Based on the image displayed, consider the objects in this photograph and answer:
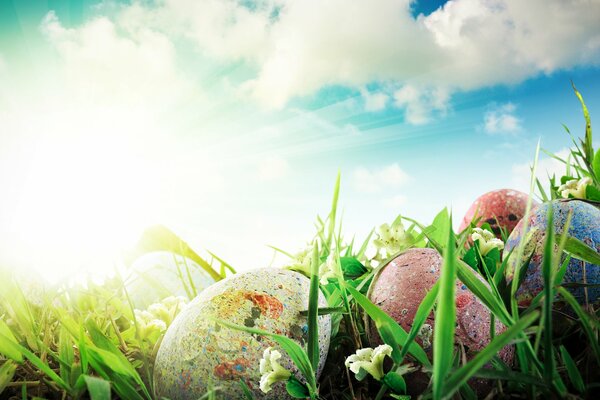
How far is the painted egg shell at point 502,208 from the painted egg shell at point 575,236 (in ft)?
2.59

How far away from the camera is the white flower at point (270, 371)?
0.94 metres

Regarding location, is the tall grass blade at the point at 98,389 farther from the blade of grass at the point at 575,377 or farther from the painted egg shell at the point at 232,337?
the blade of grass at the point at 575,377

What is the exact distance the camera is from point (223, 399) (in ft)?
3.36

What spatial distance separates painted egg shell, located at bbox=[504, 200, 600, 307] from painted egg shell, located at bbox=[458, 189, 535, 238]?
2.59 feet

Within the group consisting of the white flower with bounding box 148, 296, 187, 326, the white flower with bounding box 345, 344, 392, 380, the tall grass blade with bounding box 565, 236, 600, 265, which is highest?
the tall grass blade with bounding box 565, 236, 600, 265

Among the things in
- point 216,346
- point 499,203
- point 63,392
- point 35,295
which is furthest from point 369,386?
point 499,203

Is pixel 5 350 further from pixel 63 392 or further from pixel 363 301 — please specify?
pixel 363 301

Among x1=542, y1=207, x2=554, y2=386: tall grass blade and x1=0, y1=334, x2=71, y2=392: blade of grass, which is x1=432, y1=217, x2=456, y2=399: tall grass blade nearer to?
x1=542, y1=207, x2=554, y2=386: tall grass blade

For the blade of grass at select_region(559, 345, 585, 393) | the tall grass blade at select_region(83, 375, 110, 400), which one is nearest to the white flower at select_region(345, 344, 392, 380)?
the blade of grass at select_region(559, 345, 585, 393)

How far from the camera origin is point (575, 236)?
1.33m

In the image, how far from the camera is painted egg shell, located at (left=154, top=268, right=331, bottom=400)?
103cm

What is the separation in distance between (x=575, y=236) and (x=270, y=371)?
941mm

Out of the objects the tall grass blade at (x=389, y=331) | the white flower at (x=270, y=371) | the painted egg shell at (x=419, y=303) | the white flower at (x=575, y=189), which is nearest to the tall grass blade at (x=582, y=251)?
the painted egg shell at (x=419, y=303)

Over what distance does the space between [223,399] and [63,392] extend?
389 millimetres
